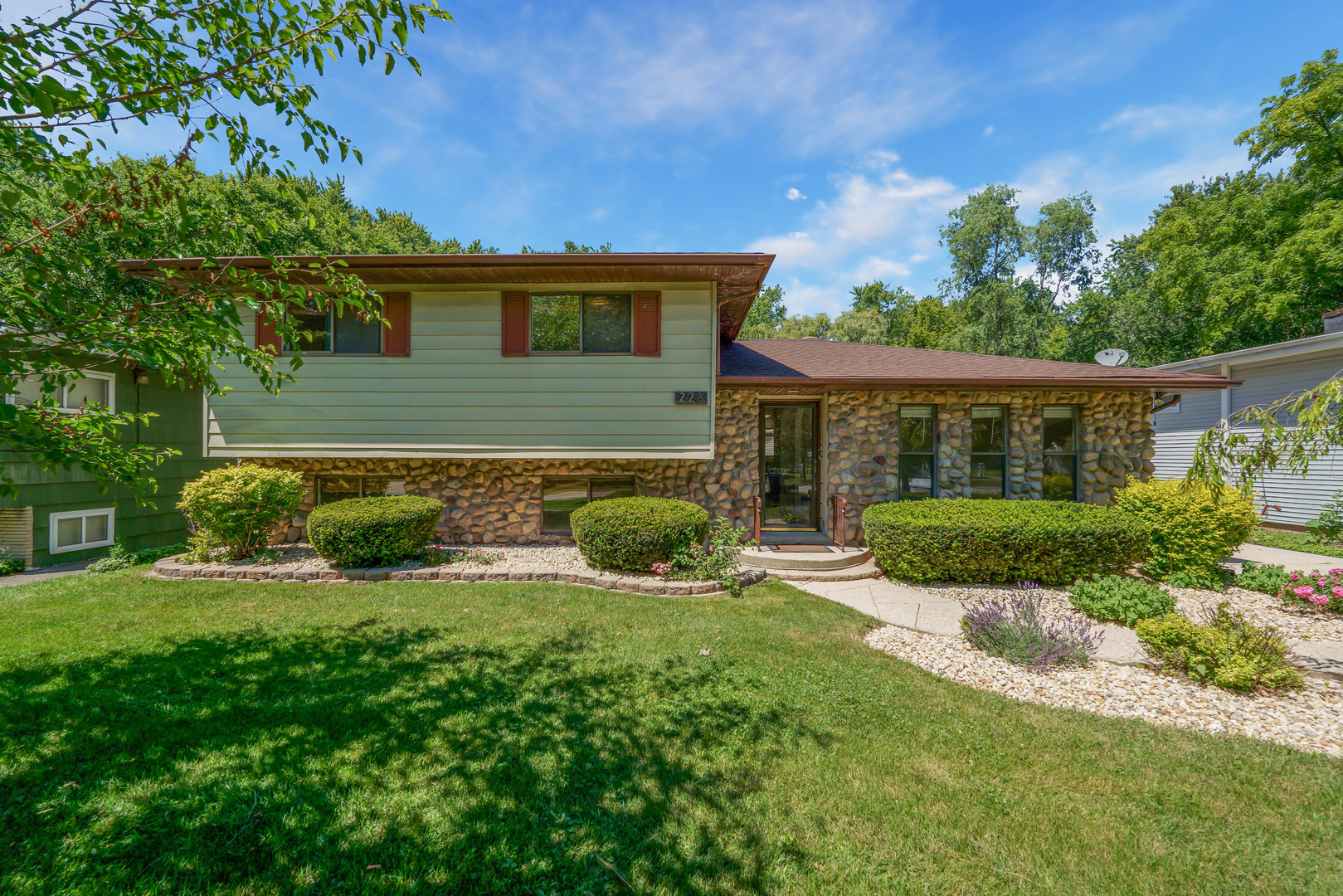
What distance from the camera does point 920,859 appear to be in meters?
2.09

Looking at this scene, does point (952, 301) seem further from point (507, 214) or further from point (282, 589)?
point (282, 589)

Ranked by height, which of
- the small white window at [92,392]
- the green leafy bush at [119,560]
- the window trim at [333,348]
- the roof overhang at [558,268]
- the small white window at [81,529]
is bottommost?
the green leafy bush at [119,560]

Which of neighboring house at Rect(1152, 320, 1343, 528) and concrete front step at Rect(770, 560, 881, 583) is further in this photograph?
neighboring house at Rect(1152, 320, 1343, 528)

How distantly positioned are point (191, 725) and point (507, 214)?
1008cm

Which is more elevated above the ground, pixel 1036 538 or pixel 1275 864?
pixel 1036 538

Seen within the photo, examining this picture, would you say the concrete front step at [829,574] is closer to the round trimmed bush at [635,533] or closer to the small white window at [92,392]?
the round trimmed bush at [635,533]

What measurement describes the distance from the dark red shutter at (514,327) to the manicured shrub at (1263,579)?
9630mm

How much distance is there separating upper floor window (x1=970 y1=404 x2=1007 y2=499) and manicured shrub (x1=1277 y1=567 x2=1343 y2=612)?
303cm

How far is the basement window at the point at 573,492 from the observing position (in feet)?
26.1

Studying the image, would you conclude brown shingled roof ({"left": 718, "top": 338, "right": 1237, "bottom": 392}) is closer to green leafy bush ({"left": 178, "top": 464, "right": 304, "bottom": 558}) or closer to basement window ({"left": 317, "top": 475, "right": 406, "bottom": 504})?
basement window ({"left": 317, "top": 475, "right": 406, "bottom": 504})

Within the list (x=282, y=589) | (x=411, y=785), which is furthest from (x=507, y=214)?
(x=411, y=785)

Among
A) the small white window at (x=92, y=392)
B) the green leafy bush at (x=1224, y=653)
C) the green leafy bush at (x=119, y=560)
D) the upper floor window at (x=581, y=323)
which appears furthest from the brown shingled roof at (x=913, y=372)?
the small white window at (x=92, y=392)

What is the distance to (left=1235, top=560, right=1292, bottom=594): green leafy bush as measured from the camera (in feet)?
18.8

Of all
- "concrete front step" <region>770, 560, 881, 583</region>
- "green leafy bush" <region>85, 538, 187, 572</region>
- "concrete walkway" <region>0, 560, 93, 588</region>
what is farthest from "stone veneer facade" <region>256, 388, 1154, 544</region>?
"concrete walkway" <region>0, 560, 93, 588</region>
